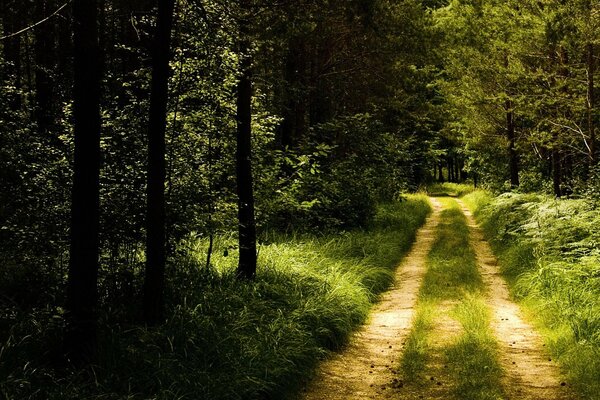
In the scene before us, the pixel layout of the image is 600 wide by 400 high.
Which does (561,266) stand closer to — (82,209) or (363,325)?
(363,325)

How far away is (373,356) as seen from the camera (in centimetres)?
736

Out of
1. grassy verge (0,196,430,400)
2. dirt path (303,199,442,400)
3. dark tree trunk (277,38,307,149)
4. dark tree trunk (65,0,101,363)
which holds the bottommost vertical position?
dirt path (303,199,442,400)

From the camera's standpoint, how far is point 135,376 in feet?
16.4

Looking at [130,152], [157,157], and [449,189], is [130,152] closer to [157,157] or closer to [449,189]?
[157,157]

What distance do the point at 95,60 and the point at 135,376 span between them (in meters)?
2.97

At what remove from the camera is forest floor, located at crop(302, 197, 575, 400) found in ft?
19.7

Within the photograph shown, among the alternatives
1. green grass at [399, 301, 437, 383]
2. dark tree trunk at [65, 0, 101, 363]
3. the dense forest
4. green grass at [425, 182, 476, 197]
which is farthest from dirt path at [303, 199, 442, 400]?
green grass at [425, 182, 476, 197]

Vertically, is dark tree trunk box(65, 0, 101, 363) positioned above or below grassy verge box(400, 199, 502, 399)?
above

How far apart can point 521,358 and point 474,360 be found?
74 cm

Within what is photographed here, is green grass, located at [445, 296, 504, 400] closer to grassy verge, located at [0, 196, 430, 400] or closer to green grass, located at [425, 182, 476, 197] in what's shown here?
grassy verge, located at [0, 196, 430, 400]

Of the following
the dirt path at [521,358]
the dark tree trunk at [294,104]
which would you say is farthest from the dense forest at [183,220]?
the dirt path at [521,358]

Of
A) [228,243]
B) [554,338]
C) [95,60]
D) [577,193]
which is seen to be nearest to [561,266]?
[554,338]

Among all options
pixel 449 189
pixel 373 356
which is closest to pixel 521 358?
pixel 373 356

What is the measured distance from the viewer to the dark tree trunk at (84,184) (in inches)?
187
